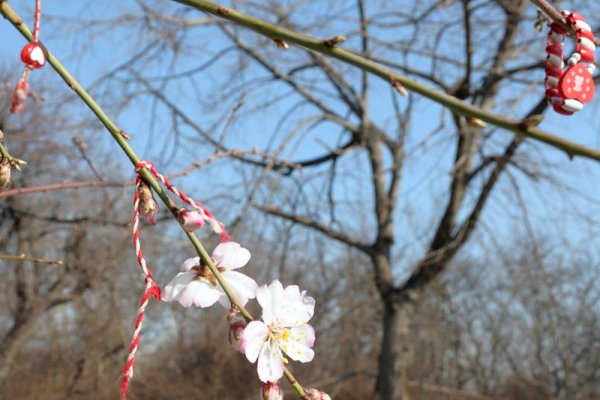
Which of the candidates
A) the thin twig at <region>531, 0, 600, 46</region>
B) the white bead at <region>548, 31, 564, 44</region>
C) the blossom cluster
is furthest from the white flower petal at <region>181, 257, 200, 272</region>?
the white bead at <region>548, 31, 564, 44</region>

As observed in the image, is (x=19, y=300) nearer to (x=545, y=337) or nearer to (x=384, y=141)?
(x=384, y=141)

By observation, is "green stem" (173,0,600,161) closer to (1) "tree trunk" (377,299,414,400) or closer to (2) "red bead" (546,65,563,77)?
(2) "red bead" (546,65,563,77)

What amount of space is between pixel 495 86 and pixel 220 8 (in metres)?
3.07

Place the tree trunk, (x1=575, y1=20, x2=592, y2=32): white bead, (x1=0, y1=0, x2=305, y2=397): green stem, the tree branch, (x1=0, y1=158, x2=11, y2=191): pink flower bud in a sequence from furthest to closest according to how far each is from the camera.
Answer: the tree branch → the tree trunk → (x1=575, y1=20, x2=592, y2=32): white bead → (x1=0, y1=158, x2=11, y2=191): pink flower bud → (x1=0, y1=0, x2=305, y2=397): green stem

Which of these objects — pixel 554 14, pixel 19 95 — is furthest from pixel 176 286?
pixel 554 14

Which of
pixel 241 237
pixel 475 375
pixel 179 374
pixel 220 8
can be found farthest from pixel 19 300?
pixel 475 375

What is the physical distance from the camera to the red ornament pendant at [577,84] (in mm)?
668

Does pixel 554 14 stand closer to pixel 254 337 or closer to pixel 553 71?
pixel 553 71

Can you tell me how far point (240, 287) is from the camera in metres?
0.52

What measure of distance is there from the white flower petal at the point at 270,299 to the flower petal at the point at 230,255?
41 millimetres

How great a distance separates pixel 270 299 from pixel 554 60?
397 millimetres

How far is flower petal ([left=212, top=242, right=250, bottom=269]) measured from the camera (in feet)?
1.77

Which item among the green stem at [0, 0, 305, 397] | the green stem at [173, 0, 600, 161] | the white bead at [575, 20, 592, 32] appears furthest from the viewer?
the white bead at [575, 20, 592, 32]

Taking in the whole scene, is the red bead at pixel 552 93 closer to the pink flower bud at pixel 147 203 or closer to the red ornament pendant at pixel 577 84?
the red ornament pendant at pixel 577 84
